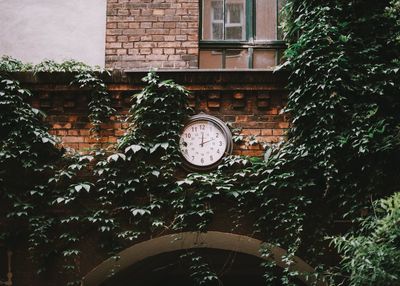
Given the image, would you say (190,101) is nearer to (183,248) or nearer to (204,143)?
(204,143)

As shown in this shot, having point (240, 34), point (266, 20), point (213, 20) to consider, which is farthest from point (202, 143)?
point (266, 20)

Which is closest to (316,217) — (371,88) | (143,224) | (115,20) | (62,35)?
(371,88)

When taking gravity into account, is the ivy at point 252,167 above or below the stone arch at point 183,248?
above

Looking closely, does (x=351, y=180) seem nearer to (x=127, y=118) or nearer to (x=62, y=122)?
(x=127, y=118)

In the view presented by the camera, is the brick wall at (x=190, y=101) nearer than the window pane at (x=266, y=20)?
Yes

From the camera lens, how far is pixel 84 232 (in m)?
6.02

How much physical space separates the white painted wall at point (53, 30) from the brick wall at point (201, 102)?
2.21 feet

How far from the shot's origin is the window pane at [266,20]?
22.4ft

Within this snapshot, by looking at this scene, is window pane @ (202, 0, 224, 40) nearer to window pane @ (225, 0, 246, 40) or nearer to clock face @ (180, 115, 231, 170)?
window pane @ (225, 0, 246, 40)

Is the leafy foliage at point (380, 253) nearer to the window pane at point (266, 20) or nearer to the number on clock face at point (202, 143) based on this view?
the number on clock face at point (202, 143)

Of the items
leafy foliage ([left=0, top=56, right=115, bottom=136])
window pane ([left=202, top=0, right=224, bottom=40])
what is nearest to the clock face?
leafy foliage ([left=0, top=56, right=115, bottom=136])

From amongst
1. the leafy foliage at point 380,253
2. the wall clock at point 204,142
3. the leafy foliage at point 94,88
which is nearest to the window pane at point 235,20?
the wall clock at point 204,142

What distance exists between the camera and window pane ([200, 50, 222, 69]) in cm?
673

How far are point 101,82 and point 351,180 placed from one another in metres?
2.86
